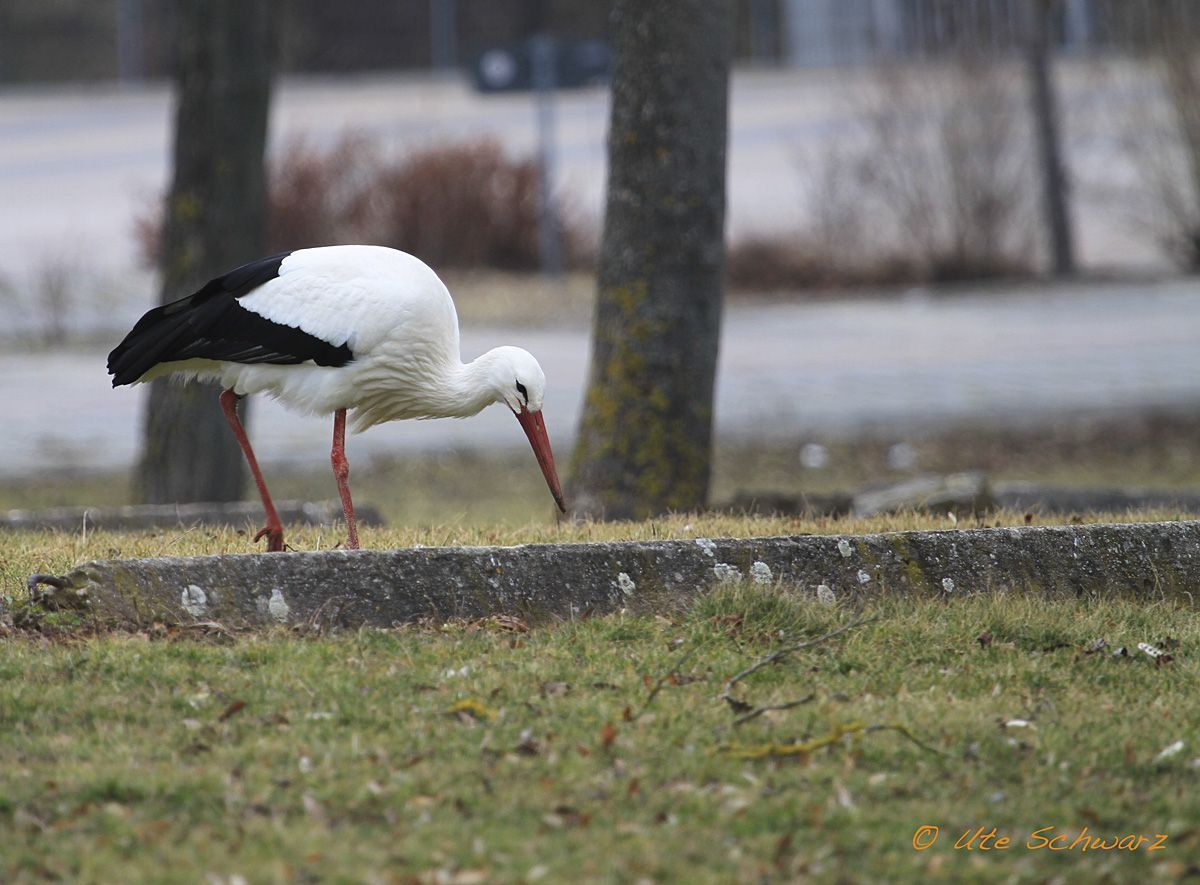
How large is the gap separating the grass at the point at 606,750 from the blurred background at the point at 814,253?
5948 mm

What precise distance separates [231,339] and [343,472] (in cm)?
68

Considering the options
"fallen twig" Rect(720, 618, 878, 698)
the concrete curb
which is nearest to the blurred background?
the concrete curb

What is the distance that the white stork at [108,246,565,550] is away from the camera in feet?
21.4

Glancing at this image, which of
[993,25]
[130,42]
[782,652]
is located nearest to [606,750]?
[782,652]

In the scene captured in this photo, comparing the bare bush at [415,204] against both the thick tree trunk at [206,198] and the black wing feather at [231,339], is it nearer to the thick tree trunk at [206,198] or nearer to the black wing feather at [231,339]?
the thick tree trunk at [206,198]

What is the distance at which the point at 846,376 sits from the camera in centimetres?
1739

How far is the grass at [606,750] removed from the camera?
3.88 m

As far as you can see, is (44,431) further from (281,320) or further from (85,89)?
(85,89)

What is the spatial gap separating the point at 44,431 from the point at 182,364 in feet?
29.0

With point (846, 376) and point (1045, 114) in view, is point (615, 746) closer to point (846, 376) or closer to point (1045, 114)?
point (846, 376)

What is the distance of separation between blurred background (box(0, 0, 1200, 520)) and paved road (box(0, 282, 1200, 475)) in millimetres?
56

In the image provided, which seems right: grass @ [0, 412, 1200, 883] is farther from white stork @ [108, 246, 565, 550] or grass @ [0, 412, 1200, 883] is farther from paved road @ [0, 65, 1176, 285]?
paved road @ [0, 65, 1176, 285]

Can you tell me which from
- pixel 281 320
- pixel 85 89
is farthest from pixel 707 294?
pixel 85 89

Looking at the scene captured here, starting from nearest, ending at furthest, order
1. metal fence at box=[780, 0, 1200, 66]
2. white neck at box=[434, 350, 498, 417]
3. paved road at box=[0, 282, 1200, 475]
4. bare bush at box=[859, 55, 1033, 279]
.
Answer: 1. white neck at box=[434, 350, 498, 417]
2. paved road at box=[0, 282, 1200, 475]
3. metal fence at box=[780, 0, 1200, 66]
4. bare bush at box=[859, 55, 1033, 279]
